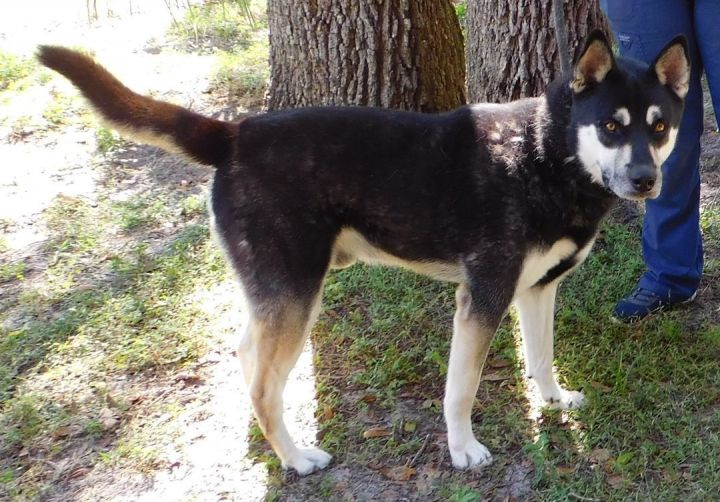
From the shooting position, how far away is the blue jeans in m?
3.21

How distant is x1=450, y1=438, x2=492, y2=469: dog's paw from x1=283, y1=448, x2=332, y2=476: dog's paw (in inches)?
21.4

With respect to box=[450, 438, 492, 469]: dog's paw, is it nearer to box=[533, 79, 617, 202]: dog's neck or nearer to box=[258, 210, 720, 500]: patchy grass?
box=[258, 210, 720, 500]: patchy grass

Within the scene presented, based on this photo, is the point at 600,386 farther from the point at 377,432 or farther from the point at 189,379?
the point at 189,379

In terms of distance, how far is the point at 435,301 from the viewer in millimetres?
4113

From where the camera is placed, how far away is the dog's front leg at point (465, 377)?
2916mm

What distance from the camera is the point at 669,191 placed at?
3.62 m

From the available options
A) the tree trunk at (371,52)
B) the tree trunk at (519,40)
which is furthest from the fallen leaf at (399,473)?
the tree trunk at (371,52)

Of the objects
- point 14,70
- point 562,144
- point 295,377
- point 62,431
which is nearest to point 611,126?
point 562,144

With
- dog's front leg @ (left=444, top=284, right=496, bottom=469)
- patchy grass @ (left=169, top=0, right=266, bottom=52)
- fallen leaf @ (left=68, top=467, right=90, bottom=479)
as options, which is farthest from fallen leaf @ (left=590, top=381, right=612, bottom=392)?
patchy grass @ (left=169, top=0, right=266, bottom=52)

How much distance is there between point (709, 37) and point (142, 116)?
95.9 inches

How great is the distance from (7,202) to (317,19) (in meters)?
2.65

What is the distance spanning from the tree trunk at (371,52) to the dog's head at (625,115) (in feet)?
6.79

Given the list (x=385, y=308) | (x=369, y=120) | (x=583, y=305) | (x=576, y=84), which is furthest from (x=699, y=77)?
(x=385, y=308)

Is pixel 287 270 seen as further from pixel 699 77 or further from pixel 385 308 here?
pixel 699 77
